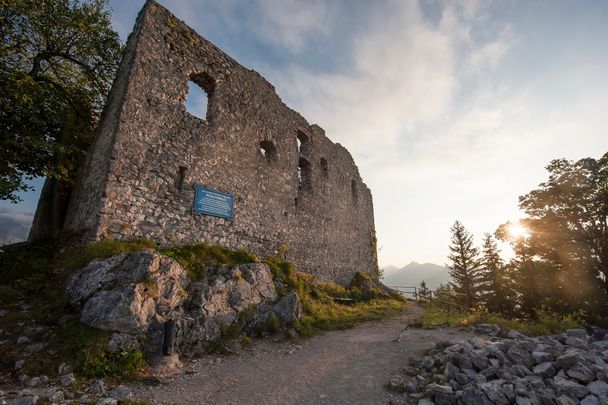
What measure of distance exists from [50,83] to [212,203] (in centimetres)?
702

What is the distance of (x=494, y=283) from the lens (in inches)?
1042

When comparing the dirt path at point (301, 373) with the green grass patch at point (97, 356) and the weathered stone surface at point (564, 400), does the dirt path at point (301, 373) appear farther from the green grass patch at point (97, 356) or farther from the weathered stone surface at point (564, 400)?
the weathered stone surface at point (564, 400)

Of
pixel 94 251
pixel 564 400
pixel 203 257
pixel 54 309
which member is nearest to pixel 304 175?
pixel 203 257

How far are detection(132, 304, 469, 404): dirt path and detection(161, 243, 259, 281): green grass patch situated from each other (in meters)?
2.80

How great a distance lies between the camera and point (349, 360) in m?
7.90

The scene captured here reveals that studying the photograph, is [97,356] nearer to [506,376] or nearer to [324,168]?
[506,376]

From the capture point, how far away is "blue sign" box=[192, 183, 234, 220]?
11125 millimetres

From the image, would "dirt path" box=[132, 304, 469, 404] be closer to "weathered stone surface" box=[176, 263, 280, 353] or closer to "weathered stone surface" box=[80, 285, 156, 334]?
"weathered stone surface" box=[176, 263, 280, 353]

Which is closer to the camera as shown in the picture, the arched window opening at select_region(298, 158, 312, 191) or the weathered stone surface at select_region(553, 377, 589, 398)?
the weathered stone surface at select_region(553, 377, 589, 398)

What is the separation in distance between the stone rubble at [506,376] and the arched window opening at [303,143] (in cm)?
1309

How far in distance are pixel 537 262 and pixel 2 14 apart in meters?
28.9

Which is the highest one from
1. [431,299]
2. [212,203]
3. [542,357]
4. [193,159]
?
[193,159]

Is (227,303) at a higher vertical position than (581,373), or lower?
higher

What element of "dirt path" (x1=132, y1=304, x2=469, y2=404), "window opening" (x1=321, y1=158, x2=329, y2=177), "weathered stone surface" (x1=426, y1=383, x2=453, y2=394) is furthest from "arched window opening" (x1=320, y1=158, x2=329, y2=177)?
"weathered stone surface" (x1=426, y1=383, x2=453, y2=394)
